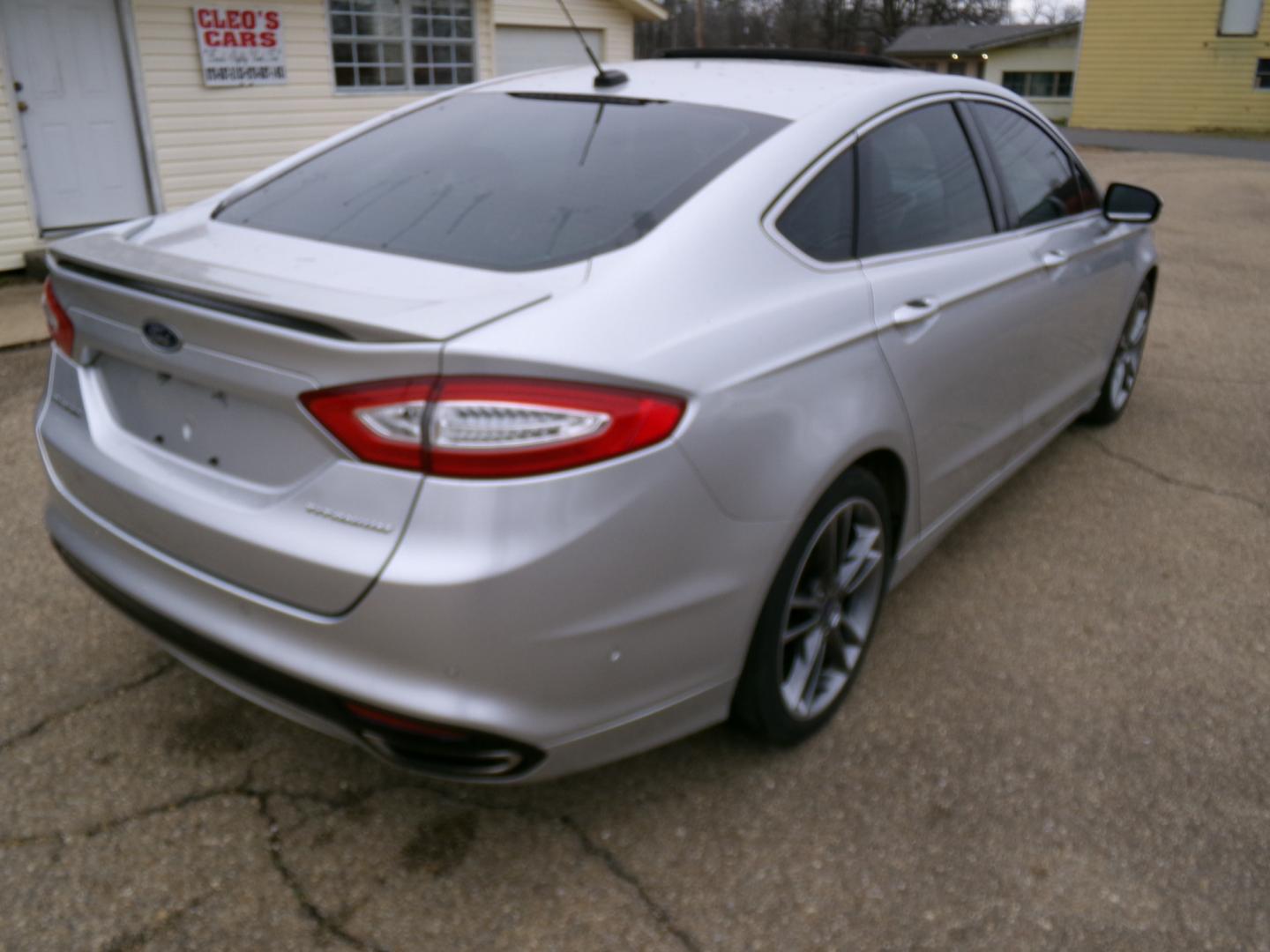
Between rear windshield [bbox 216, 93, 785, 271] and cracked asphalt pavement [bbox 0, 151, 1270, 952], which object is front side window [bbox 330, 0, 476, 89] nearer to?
cracked asphalt pavement [bbox 0, 151, 1270, 952]

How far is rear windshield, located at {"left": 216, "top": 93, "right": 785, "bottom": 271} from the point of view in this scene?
2.39 meters

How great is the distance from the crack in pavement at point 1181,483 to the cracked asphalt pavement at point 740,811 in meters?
0.84

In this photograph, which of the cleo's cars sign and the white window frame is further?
the white window frame

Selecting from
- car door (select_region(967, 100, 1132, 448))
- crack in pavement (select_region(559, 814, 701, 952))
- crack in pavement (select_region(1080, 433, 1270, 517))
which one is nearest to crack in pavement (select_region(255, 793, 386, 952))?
crack in pavement (select_region(559, 814, 701, 952))

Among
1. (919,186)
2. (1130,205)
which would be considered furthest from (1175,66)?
(919,186)

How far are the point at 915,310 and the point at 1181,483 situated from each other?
247cm

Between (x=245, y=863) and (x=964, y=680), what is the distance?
1.96 m

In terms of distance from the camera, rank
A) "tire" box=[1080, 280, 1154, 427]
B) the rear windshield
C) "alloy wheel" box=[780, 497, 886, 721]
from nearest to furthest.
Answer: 1. the rear windshield
2. "alloy wheel" box=[780, 497, 886, 721]
3. "tire" box=[1080, 280, 1154, 427]

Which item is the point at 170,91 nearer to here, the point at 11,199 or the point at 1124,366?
the point at 11,199

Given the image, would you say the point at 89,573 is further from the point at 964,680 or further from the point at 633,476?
the point at 964,680

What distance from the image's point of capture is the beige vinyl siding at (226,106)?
10617 mm

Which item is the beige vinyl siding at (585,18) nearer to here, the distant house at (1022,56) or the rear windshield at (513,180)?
the rear windshield at (513,180)

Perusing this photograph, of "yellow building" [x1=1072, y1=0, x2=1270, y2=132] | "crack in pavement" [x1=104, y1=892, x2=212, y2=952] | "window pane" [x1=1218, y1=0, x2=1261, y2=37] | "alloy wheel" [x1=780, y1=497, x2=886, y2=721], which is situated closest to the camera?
"crack in pavement" [x1=104, y1=892, x2=212, y2=952]

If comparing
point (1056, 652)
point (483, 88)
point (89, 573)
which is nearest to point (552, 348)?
point (89, 573)
